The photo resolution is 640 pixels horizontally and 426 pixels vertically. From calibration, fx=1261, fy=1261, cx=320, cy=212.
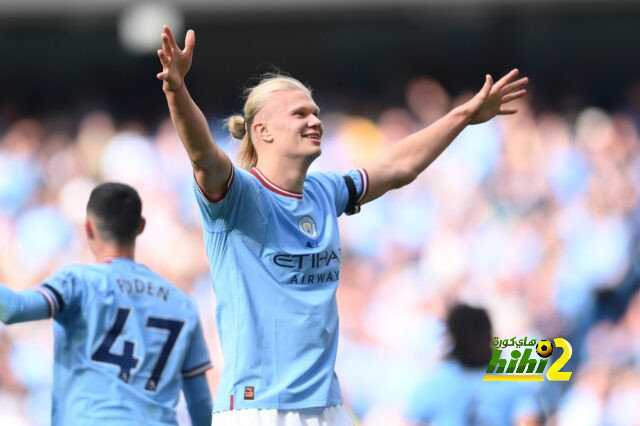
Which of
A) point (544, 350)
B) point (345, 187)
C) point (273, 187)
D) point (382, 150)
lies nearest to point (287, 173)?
point (273, 187)

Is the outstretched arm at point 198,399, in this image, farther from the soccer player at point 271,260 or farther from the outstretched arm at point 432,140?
the outstretched arm at point 432,140

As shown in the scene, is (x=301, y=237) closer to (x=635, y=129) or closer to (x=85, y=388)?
(x=85, y=388)

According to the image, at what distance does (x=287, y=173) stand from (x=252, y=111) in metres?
0.35

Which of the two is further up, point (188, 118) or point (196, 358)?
point (188, 118)

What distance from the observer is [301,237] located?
485 centimetres

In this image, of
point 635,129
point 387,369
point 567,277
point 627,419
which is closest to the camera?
point 627,419

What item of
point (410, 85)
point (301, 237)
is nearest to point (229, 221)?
point (301, 237)

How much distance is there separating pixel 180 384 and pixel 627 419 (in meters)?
5.64

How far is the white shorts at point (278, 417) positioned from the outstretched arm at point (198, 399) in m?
1.07

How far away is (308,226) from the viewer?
4914 mm

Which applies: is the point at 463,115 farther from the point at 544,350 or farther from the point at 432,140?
the point at 544,350

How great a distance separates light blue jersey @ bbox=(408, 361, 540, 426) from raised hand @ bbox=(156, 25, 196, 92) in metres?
2.81

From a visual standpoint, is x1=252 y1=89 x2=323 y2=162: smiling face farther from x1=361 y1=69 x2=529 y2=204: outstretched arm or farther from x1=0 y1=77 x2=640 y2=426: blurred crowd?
x1=0 y1=77 x2=640 y2=426: blurred crowd

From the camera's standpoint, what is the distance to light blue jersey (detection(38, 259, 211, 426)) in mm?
5480
